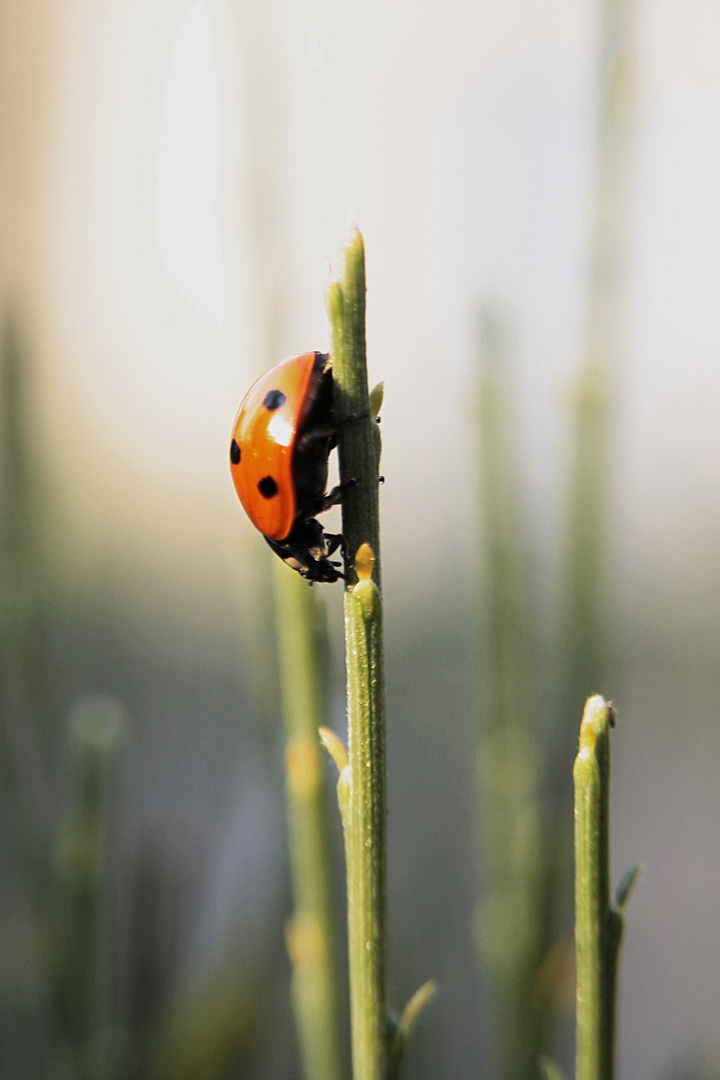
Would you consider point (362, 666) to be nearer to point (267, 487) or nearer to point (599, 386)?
point (267, 487)

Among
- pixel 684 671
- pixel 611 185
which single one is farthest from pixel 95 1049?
pixel 684 671

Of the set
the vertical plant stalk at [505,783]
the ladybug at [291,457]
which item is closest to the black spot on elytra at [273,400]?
the ladybug at [291,457]

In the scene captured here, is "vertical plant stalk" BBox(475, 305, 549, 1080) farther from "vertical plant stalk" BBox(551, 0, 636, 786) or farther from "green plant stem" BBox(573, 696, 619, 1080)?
"green plant stem" BBox(573, 696, 619, 1080)

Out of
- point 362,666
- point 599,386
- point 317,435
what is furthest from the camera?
point 599,386

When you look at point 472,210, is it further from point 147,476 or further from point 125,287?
point 147,476

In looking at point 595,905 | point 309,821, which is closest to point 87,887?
point 309,821

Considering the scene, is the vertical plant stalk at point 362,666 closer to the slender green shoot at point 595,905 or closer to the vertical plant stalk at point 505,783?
the slender green shoot at point 595,905

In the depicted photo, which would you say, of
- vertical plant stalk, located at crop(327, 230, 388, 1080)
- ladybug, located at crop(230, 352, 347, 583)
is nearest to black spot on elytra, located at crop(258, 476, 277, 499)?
ladybug, located at crop(230, 352, 347, 583)
